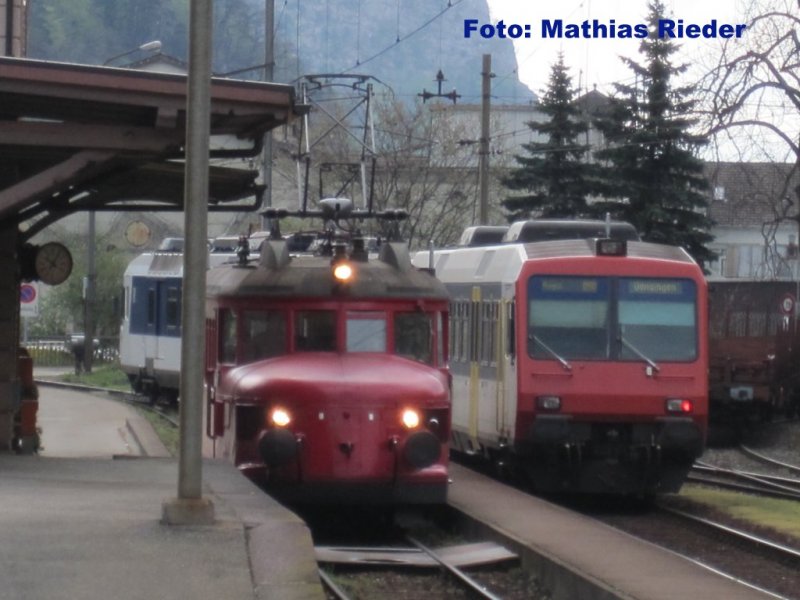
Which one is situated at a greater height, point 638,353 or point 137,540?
point 638,353

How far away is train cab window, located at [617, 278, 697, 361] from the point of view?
51.7 ft

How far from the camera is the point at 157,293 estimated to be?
31.5 meters

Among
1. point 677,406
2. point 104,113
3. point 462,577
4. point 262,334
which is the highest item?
point 104,113

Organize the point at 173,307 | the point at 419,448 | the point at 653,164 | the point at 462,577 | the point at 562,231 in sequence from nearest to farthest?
the point at 462,577, the point at 419,448, the point at 562,231, the point at 173,307, the point at 653,164

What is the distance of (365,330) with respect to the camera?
1306 cm

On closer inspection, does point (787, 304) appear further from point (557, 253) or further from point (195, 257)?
point (195, 257)

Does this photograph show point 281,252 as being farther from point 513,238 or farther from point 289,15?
point 289,15

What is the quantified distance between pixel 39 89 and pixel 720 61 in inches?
600

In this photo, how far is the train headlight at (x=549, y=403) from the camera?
50.7ft

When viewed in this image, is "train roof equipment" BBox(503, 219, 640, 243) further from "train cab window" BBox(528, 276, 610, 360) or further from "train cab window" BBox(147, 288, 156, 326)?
"train cab window" BBox(147, 288, 156, 326)

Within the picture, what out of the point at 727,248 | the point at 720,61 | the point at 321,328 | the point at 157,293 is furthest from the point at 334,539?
the point at 727,248

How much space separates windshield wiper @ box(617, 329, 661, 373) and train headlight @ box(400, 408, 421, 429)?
4.05m

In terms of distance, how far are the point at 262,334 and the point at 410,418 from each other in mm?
1747

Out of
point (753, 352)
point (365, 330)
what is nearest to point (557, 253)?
point (365, 330)
